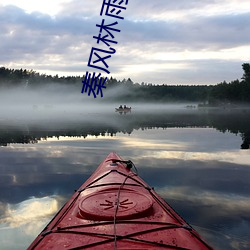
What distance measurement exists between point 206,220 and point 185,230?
2.65 m

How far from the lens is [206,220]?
279 inches

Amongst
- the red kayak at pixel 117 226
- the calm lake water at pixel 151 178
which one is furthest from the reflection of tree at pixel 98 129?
the red kayak at pixel 117 226

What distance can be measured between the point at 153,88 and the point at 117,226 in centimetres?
17652

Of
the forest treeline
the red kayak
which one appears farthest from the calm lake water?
the forest treeline

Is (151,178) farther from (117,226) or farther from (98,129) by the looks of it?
(98,129)

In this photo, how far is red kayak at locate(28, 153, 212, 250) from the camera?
Answer: 13.6ft

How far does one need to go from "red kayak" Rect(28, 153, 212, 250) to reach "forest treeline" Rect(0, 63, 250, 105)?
97.7m

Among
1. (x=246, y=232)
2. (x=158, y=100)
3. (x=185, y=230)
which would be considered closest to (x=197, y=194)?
(x=246, y=232)

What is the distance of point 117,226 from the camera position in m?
4.60

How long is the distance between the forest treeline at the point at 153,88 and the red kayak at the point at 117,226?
320 ft

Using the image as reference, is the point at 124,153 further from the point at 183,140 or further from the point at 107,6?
the point at 107,6

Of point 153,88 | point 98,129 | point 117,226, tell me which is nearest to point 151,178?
point 117,226

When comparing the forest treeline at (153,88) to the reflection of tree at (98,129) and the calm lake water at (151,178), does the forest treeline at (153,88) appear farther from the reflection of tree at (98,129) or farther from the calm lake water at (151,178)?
the calm lake water at (151,178)

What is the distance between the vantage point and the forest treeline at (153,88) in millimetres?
99506
